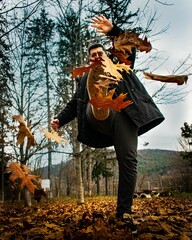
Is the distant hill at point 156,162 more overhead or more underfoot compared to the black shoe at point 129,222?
more overhead

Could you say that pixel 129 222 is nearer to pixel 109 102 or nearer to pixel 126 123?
pixel 126 123

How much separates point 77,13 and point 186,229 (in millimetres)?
7612

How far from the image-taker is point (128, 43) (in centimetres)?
208

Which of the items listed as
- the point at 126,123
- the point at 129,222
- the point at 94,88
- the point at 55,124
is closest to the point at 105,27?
the point at 94,88

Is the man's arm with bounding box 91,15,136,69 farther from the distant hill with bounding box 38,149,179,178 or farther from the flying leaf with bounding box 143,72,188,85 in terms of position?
the distant hill with bounding box 38,149,179,178

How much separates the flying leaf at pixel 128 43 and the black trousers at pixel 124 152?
0.47m

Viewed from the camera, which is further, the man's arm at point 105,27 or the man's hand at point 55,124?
the man's hand at point 55,124

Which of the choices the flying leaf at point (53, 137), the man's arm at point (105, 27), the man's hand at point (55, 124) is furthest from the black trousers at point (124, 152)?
the man's arm at point (105, 27)

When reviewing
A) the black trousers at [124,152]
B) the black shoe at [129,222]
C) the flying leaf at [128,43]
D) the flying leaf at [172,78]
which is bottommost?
the black shoe at [129,222]

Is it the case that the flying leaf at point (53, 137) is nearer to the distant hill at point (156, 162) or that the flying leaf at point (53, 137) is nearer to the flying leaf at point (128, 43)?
the flying leaf at point (128, 43)

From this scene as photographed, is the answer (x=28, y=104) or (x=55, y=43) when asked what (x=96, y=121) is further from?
(x=55, y=43)

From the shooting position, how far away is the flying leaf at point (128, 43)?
79.7 inches

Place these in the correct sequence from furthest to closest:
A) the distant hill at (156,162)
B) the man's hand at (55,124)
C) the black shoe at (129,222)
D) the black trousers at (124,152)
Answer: the distant hill at (156,162)
the man's hand at (55,124)
the black trousers at (124,152)
the black shoe at (129,222)

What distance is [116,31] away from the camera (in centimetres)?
221
